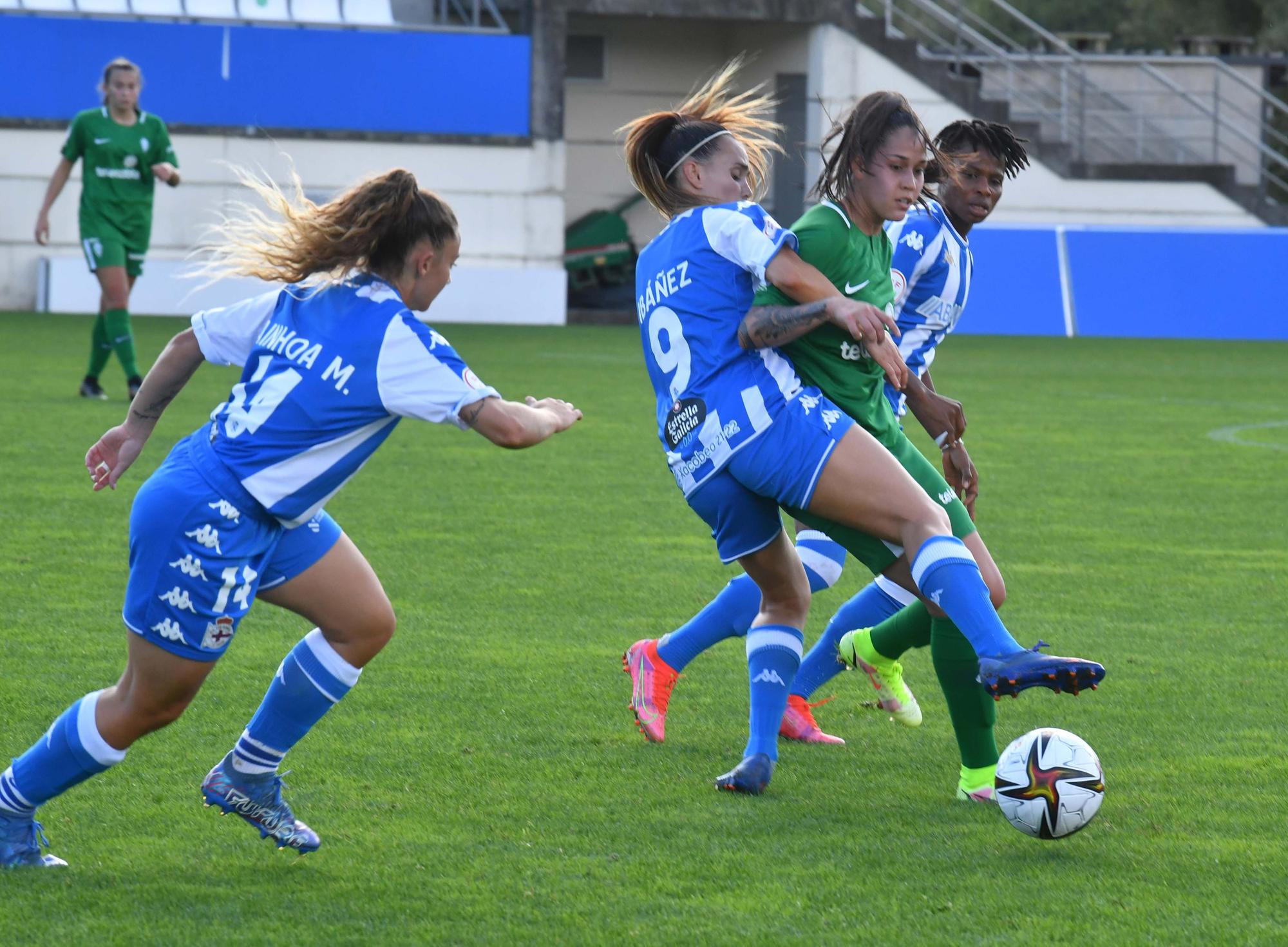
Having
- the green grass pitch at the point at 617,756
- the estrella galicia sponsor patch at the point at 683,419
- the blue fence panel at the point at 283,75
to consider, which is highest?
the blue fence panel at the point at 283,75

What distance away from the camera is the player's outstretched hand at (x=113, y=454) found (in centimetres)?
385

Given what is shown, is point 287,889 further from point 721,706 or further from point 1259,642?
point 1259,642

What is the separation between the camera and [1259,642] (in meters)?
6.12

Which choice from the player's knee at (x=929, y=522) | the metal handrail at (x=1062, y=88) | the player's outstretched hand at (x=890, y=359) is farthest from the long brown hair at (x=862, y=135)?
the metal handrail at (x=1062, y=88)

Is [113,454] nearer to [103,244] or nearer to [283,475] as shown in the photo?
[283,475]

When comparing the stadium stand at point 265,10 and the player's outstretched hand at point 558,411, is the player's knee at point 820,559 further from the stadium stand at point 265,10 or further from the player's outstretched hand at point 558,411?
the stadium stand at point 265,10

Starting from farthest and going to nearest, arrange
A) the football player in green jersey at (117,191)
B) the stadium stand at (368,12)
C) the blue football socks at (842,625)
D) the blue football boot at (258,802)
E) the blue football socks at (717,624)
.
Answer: the stadium stand at (368,12) → the football player in green jersey at (117,191) → the blue football socks at (842,625) → the blue football socks at (717,624) → the blue football boot at (258,802)

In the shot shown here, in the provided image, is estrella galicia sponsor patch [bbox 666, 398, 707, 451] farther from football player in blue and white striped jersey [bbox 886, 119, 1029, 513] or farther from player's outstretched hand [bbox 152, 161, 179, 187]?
player's outstretched hand [bbox 152, 161, 179, 187]

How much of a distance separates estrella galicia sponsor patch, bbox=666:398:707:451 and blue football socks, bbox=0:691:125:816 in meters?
1.46

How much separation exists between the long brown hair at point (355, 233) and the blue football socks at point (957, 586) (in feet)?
4.13

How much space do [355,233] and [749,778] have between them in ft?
5.48

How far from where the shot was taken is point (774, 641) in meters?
4.52

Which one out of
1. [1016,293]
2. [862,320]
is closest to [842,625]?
[862,320]

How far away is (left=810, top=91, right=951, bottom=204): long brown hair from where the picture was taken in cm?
420
